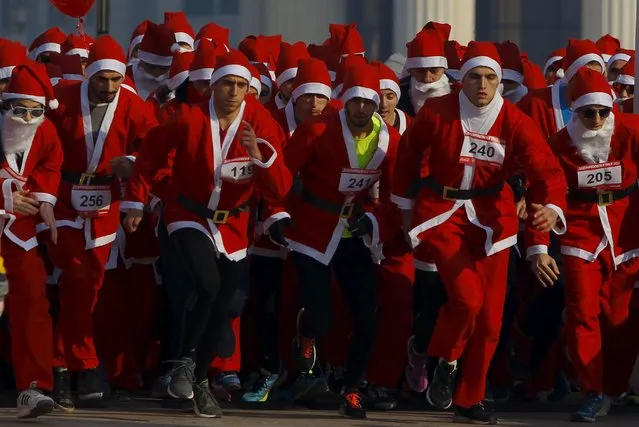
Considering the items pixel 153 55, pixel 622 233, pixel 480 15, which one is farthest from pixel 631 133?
pixel 480 15

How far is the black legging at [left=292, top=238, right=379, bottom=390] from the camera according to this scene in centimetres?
1255

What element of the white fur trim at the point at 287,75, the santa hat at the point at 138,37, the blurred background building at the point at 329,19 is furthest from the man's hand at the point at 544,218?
the blurred background building at the point at 329,19

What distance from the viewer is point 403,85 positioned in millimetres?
14203

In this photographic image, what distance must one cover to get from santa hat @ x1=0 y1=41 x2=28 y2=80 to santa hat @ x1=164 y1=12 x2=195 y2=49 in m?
2.16

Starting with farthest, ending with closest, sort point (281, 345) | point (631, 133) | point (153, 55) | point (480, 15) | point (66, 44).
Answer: point (480, 15), point (66, 44), point (153, 55), point (281, 345), point (631, 133)

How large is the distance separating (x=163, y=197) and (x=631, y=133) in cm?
244

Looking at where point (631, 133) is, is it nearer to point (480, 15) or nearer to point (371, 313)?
point (371, 313)

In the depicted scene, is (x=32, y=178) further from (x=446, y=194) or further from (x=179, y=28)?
(x=179, y=28)

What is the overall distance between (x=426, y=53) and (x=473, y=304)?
103 inches

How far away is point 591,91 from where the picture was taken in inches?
492

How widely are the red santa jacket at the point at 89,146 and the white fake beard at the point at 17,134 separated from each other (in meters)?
0.53

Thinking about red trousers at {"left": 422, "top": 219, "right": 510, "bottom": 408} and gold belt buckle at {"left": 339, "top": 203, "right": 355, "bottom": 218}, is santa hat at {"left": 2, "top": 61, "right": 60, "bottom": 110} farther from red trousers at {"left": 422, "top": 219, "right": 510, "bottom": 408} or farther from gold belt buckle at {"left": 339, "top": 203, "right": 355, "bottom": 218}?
red trousers at {"left": 422, "top": 219, "right": 510, "bottom": 408}

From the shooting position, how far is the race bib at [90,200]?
12.7 m

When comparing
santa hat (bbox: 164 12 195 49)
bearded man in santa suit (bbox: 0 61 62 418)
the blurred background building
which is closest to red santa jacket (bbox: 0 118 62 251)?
bearded man in santa suit (bbox: 0 61 62 418)
